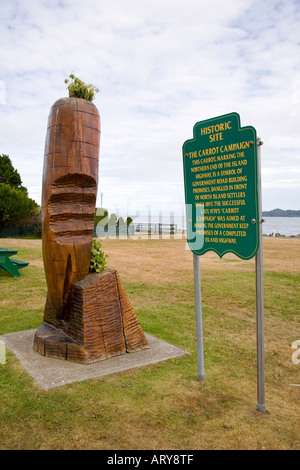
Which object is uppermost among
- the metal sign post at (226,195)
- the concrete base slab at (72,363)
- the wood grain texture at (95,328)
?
the metal sign post at (226,195)

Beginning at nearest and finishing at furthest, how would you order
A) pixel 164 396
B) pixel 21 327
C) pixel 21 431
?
pixel 21 431 < pixel 164 396 < pixel 21 327

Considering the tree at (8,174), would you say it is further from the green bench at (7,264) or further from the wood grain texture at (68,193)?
the wood grain texture at (68,193)

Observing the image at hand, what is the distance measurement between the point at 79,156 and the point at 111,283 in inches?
72.4

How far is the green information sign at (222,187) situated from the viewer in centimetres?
381

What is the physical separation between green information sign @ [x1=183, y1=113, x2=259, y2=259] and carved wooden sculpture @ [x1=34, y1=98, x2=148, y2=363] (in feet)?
4.90

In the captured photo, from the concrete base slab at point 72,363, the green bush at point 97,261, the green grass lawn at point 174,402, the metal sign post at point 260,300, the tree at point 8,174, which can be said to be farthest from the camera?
the tree at point 8,174

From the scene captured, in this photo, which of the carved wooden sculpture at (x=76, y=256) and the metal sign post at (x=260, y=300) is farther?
the carved wooden sculpture at (x=76, y=256)

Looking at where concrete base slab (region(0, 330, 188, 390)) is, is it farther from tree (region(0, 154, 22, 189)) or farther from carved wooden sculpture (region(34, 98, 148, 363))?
tree (region(0, 154, 22, 189))

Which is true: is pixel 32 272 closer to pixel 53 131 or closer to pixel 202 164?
pixel 53 131

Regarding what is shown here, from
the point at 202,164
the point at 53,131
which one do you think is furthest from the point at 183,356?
the point at 53,131

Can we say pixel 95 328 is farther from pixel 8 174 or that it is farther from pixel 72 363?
pixel 8 174

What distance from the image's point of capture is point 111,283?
5.43 m

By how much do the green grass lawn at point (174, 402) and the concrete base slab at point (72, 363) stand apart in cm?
12

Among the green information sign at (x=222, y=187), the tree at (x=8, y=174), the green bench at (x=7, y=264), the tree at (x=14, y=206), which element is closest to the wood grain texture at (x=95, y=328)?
the green information sign at (x=222, y=187)
